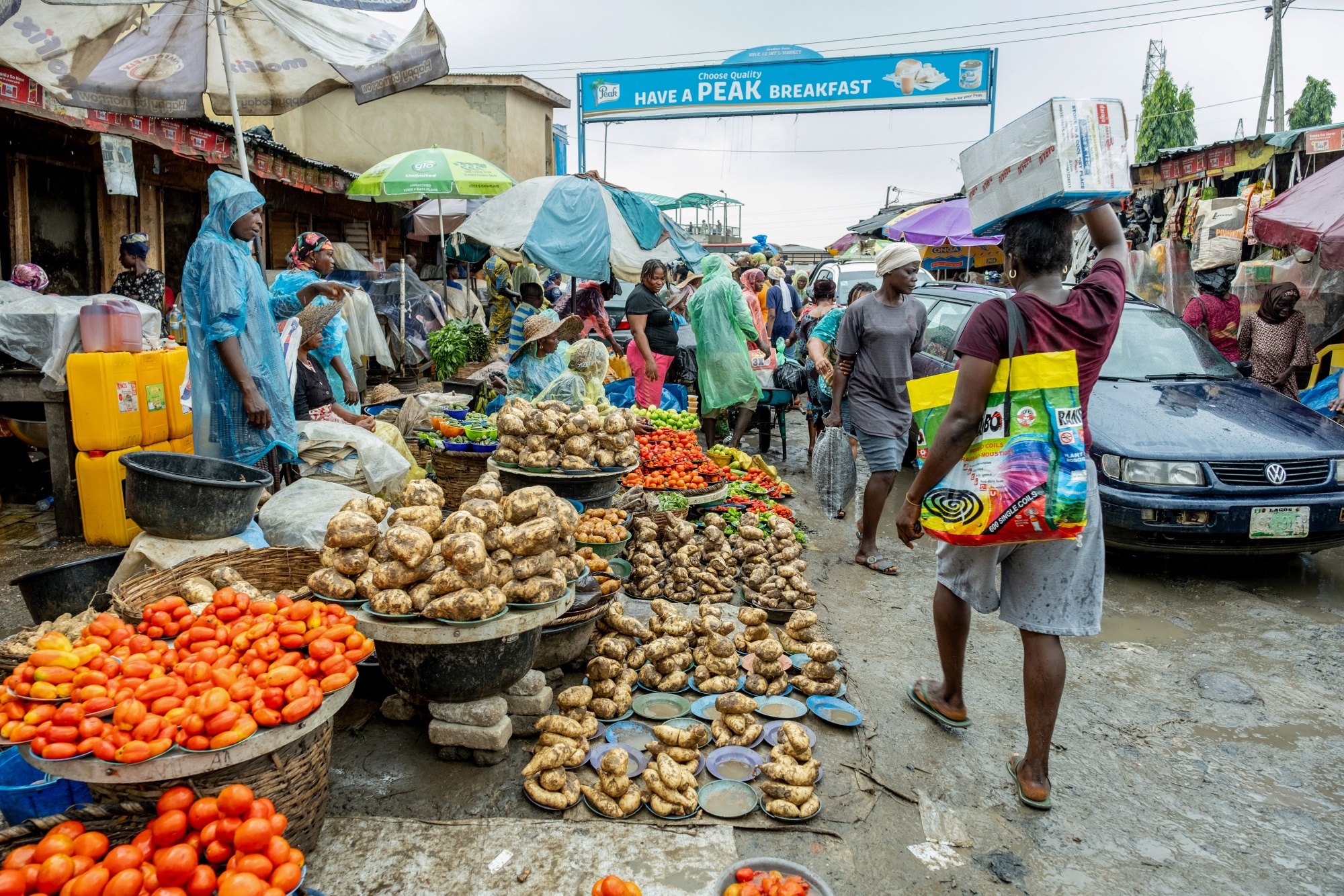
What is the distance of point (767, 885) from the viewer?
2.35 m

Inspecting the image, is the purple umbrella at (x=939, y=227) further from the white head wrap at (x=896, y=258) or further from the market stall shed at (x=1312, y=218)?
the white head wrap at (x=896, y=258)

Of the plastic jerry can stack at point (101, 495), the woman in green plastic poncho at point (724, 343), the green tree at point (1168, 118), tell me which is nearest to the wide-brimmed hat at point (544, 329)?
the woman in green plastic poncho at point (724, 343)

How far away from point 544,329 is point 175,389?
2709 millimetres

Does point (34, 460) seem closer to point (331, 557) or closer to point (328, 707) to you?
point (331, 557)

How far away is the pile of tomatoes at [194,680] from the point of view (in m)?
2.16

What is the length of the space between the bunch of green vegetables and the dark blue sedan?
731cm

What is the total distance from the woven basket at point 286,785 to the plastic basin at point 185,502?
58.2 inches

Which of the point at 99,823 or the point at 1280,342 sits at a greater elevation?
the point at 1280,342

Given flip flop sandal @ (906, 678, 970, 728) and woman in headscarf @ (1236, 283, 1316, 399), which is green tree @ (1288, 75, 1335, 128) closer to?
woman in headscarf @ (1236, 283, 1316, 399)

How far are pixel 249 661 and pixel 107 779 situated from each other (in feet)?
1.64

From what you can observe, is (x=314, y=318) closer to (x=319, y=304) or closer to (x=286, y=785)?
(x=319, y=304)

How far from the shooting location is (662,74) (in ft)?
51.6

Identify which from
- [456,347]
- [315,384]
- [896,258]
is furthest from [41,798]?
[456,347]

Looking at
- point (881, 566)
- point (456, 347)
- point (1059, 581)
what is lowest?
point (881, 566)
